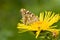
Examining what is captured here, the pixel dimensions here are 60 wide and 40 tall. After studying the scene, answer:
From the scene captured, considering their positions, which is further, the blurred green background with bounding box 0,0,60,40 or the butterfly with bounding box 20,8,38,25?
the blurred green background with bounding box 0,0,60,40

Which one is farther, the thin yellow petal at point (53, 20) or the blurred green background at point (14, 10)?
the blurred green background at point (14, 10)

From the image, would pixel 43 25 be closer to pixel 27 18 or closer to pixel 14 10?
pixel 27 18

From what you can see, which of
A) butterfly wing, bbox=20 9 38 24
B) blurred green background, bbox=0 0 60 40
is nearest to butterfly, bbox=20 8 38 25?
butterfly wing, bbox=20 9 38 24

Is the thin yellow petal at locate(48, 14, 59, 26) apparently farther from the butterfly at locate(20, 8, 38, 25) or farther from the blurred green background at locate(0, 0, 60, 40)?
the blurred green background at locate(0, 0, 60, 40)

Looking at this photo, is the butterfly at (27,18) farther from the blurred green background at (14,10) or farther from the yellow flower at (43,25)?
the blurred green background at (14,10)

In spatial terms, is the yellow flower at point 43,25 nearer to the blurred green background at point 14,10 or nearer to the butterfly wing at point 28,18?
the butterfly wing at point 28,18

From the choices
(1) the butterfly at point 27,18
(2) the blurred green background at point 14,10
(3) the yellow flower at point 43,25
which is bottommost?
(3) the yellow flower at point 43,25

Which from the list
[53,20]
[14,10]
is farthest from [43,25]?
[14,10]

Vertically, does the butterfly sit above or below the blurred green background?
below

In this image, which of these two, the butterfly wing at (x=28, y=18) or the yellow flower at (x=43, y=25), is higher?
the butterfly wing at (x=28, y=18)

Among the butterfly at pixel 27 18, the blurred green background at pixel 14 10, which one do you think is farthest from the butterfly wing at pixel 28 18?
the blurred green background at pixel 14 10
